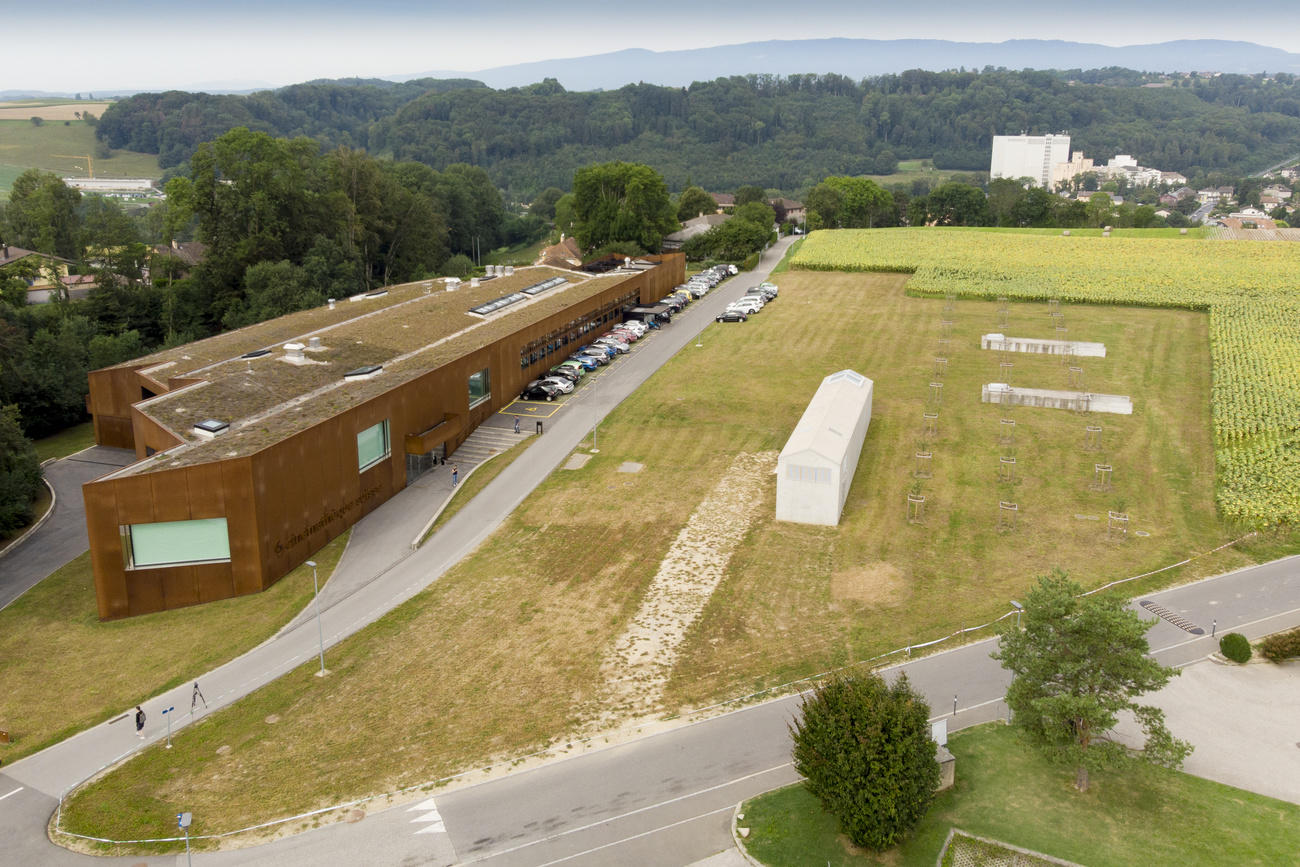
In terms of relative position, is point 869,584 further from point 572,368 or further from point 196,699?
point 572,368

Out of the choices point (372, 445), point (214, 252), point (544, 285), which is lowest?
point (372, 445)

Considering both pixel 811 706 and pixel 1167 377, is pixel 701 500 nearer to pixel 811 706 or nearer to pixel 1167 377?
pixel 811 706

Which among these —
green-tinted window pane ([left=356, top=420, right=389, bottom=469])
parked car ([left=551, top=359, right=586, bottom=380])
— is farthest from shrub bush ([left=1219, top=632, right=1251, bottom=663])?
parked car ([left=551, top=359, right=586, bottom=380])

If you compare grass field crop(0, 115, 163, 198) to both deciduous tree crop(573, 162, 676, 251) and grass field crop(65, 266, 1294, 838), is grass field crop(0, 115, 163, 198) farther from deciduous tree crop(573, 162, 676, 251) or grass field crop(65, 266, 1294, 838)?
grass field crop(65, 266, 1294, 838)

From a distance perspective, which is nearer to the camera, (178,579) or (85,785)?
(85,785)

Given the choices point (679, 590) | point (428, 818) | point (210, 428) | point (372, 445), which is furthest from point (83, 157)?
point (428, 818)

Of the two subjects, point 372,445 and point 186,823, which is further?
point 372,445

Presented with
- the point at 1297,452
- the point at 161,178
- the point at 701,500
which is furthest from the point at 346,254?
the point at 161,178
